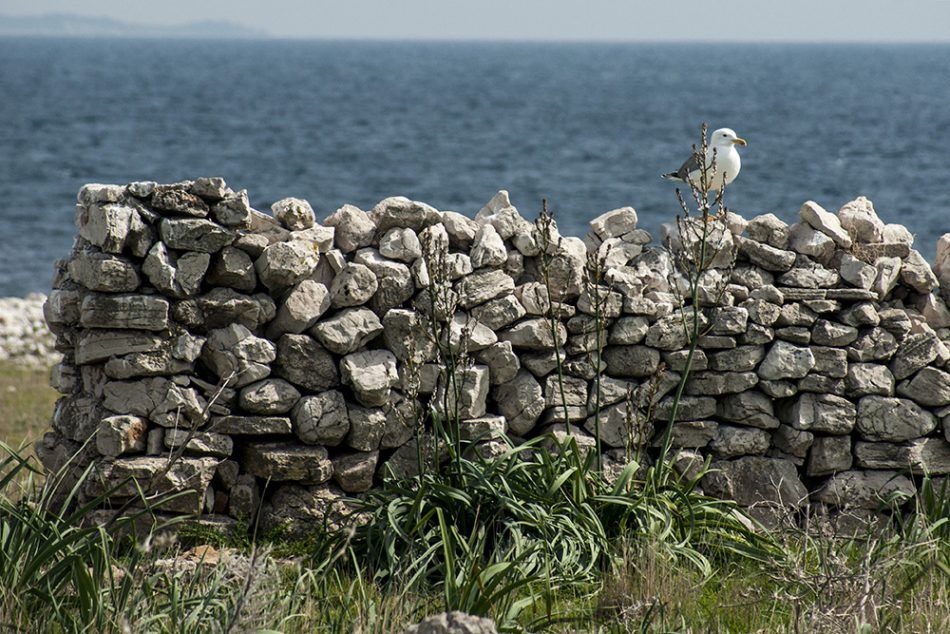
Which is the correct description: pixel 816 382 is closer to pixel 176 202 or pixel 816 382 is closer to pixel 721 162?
pixel 721 162

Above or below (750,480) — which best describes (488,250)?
above

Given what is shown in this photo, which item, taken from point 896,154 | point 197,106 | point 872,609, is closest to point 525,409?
point 872,609

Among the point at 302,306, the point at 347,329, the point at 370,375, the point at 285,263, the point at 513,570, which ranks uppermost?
the point at 285,263

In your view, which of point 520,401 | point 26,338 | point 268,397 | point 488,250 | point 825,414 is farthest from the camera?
point 26,338

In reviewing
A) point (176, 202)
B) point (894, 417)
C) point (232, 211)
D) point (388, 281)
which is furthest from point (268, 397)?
point (894, 417)

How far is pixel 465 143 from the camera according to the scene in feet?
148

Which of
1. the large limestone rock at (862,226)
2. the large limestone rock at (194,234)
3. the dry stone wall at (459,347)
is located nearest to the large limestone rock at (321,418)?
the dry stone wall at (459,347)

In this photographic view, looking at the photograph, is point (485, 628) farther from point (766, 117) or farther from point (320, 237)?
point (766, 117)

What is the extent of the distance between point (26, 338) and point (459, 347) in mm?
9172

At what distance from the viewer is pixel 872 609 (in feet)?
13.8

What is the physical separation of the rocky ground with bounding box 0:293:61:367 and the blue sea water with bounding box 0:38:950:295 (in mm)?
5717

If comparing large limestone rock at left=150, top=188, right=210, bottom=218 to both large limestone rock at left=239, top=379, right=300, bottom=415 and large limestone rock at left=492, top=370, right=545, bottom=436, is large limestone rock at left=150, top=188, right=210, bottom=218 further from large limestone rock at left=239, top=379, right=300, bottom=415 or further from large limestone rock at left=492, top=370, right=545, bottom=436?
large limestone rock at left=492, top=370, right=545, bottom=436

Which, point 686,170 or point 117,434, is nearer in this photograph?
point 117,434

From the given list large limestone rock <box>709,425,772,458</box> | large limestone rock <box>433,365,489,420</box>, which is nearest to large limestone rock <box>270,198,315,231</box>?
large limestone rock <box>433,365,489,420</box>
